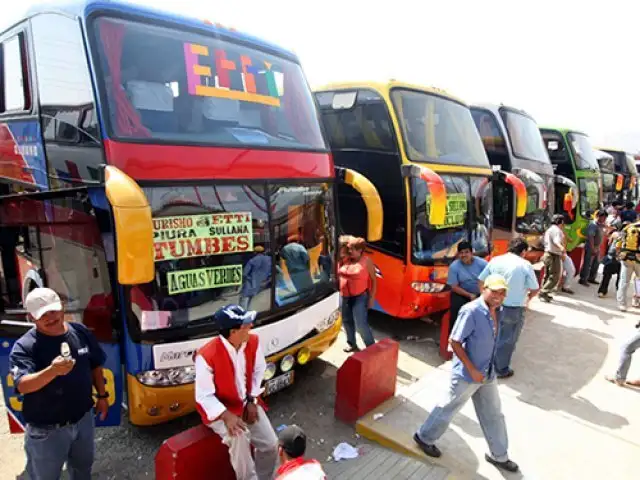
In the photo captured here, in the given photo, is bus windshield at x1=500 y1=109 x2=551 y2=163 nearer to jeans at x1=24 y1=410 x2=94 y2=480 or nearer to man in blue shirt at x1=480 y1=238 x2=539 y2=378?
man in blue shirt at x1=480 y1=238 x2=539 y2=378

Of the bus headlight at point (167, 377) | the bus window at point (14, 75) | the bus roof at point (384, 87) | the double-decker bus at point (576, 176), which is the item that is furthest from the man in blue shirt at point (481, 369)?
the double-decker bus at point (576, 176)

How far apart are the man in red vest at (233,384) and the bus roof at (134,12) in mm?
2663

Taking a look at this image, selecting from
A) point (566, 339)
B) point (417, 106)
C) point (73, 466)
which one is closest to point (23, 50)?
point (73, 466)

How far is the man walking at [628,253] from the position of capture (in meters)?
8.13

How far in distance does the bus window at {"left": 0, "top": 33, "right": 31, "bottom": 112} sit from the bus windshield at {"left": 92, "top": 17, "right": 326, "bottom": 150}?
1316 millimetres

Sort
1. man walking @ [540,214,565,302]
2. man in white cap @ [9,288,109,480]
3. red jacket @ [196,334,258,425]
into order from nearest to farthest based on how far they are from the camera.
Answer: man in white cap @ [9,288,109,480]
red jacket @ [196,334,258,425]
man walking @ [540,214,565,302]

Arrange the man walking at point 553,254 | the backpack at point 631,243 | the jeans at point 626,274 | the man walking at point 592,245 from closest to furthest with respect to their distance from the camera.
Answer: the backpack at point 631,243, the jeans at point 626,274, the man walking at point 553,254, the man walking at point 592,245

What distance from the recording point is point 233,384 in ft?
10.6

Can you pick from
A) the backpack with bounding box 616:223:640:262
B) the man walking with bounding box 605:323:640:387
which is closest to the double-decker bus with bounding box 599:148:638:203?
the backpack with bounding box 616:223:640:262

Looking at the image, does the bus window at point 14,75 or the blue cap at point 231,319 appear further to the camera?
the bus window at point 14,75

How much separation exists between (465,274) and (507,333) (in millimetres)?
839

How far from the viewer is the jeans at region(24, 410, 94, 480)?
120 inches

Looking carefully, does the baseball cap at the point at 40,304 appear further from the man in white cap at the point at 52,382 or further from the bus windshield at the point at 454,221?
the bus windshield at the point at 454,221

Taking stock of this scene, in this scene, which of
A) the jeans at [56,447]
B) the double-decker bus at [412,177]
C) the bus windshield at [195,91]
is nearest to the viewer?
the jeans at [56,447]
